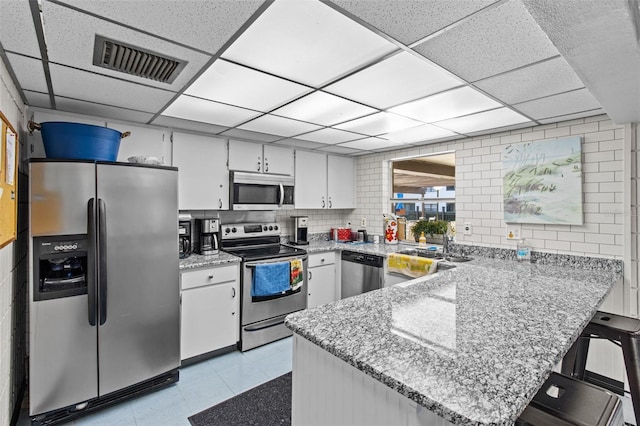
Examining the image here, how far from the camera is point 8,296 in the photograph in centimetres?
181

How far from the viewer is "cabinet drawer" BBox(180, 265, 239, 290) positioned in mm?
2623

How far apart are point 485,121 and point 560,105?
0.54m

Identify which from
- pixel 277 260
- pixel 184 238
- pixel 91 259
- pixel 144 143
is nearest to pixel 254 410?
pixel 277 260

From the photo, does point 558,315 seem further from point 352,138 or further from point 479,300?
point 352,138

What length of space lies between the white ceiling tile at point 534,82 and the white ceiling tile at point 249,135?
208cm

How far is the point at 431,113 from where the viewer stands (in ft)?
8.13

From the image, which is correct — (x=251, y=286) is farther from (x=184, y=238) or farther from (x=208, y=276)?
(x=184, y=238)

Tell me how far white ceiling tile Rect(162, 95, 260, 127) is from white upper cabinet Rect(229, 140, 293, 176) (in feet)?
2.04

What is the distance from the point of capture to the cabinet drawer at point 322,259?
361 cm

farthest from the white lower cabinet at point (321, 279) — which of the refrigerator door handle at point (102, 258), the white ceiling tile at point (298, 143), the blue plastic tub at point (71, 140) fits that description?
the blue plastic tub at point (71, 140)

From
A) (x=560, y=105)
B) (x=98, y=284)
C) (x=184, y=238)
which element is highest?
(x=560, y=105)

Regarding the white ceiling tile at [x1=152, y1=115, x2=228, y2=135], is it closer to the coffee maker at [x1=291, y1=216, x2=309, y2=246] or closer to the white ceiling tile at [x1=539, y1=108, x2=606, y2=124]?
the coffee maker at [x1=291, y1=216, x2=309, y2=246]

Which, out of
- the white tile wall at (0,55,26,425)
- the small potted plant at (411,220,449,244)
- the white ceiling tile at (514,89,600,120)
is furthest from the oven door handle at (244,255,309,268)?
the white ceiling tile at (514,89,600,120)

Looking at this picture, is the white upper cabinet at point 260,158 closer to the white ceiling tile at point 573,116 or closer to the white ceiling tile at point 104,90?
the white ceiling tile at point 104,90
